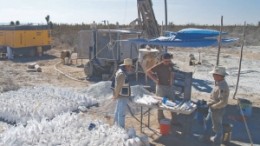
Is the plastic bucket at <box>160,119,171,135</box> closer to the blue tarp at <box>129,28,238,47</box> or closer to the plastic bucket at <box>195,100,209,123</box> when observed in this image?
the plastic bucket at <box>195,100,209,123</box>

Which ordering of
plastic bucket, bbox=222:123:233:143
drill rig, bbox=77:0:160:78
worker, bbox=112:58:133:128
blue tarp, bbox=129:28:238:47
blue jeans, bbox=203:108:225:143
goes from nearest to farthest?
blue jeans, bbox=203:108:225:143, worker, bbox=112:58:133:128, plastic bucket, bbox=222:123:233:143, blue tarp, bbox=129:28:238:47, drill rig, bbox=77:0:160:78

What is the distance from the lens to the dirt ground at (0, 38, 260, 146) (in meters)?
8.45

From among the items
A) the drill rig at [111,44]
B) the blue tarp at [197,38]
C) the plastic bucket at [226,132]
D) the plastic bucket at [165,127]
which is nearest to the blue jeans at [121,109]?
the plastic bucket at [165,127]

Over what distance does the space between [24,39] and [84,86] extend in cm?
1052

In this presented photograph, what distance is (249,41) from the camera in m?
38.5

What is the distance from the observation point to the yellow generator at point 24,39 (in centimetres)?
2295

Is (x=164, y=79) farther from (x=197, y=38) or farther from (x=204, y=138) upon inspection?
(x=197, y=38)

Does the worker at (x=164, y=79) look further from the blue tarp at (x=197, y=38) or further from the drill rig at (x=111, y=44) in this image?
the drill rig at (x=111, y=44)

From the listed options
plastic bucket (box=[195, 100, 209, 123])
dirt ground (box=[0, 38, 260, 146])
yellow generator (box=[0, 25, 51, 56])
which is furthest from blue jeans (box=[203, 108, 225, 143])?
yellow generator (box=[0, 25, 51, 56])

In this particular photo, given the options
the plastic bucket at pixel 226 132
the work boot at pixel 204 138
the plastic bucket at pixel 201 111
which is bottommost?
the work boot at pixel 204 138

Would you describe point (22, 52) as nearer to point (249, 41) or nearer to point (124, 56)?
point (124, 56)

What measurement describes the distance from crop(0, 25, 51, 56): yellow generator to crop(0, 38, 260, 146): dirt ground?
785 mm

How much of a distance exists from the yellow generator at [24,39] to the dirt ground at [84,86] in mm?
785

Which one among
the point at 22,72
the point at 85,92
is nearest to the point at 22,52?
the point at 22,72
